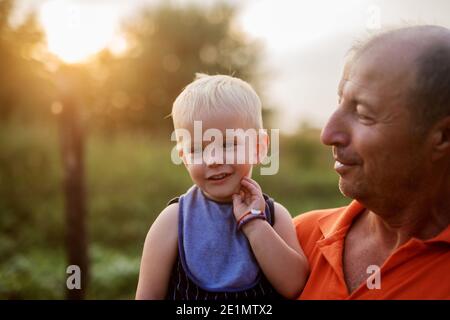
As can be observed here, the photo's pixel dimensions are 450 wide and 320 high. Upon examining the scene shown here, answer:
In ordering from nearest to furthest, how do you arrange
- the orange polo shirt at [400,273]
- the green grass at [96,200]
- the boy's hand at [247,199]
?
the orange polo shirt at [400,273] → the boy's hand at [247,199] → the green grass at [96,200]

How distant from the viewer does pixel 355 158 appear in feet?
6.51

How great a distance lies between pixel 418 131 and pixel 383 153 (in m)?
0.13

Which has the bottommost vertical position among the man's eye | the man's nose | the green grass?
the green grass

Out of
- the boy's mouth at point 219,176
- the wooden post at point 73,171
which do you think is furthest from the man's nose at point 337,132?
the wooden post at point 73,171

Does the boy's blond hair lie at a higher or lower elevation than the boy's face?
higher

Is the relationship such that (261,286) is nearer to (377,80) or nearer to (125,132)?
(377,80)

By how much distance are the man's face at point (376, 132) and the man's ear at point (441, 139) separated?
0.16 ft

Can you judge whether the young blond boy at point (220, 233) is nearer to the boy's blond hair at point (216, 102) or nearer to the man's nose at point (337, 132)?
the boy's blond hair at point (216, 102)

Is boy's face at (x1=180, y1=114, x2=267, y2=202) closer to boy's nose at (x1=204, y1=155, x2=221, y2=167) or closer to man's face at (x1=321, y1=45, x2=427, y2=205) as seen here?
boy's nose at (x1=204, y1=155, x2=221, y2=167)

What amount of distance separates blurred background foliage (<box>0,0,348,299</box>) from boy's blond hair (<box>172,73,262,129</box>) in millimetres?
3794

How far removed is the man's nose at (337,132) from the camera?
1.99 meters

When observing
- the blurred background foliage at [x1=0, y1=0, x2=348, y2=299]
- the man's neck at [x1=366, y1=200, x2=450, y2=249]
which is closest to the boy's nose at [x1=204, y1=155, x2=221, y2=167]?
the man's neck at [x1=366, y1=200, x2=450, y2=249]

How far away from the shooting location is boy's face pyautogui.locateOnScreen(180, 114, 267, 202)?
208 cm
